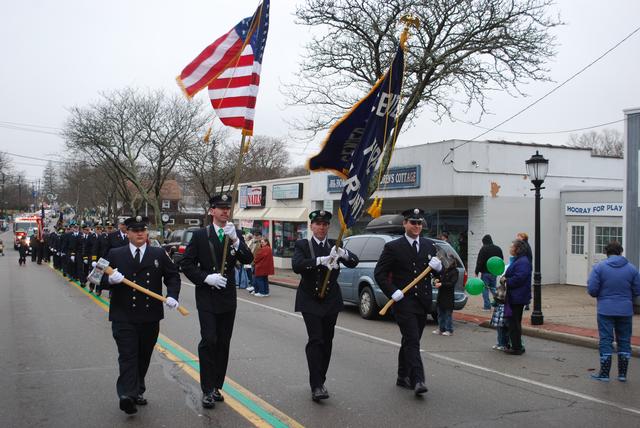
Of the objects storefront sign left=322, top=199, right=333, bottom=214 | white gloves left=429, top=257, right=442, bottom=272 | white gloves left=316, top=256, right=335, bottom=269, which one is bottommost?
white gloves left=429, top=257, right=442, bottom=272

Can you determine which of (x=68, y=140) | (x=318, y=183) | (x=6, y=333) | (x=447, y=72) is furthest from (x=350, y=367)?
(x=68, y=140)

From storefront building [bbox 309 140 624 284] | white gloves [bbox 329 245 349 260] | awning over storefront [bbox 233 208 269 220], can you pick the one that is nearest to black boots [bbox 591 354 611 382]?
white gloves [bbox 329 245 349 260]

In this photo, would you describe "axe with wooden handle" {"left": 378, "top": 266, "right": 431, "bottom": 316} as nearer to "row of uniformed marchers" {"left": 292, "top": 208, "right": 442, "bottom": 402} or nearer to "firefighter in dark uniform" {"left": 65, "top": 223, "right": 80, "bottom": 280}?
"row of uniformed marchers" {"left": 292, "top": 208, "right": 442, "bottom": 402}

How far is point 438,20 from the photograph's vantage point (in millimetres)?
19594

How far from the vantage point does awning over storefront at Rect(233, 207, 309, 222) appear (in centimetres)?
2838

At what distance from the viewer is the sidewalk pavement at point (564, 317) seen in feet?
36.6

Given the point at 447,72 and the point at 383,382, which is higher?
the point at 447,72

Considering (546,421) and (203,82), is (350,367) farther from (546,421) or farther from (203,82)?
(203,82)

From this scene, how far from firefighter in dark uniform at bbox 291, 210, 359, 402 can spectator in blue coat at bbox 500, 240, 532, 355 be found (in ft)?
12.6

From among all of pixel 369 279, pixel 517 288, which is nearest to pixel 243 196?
pixel 369 279

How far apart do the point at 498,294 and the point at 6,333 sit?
26.1ft

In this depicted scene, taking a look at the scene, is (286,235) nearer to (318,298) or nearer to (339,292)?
(339,292)

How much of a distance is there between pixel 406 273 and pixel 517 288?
3.27 meters

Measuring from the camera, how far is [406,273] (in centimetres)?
683
